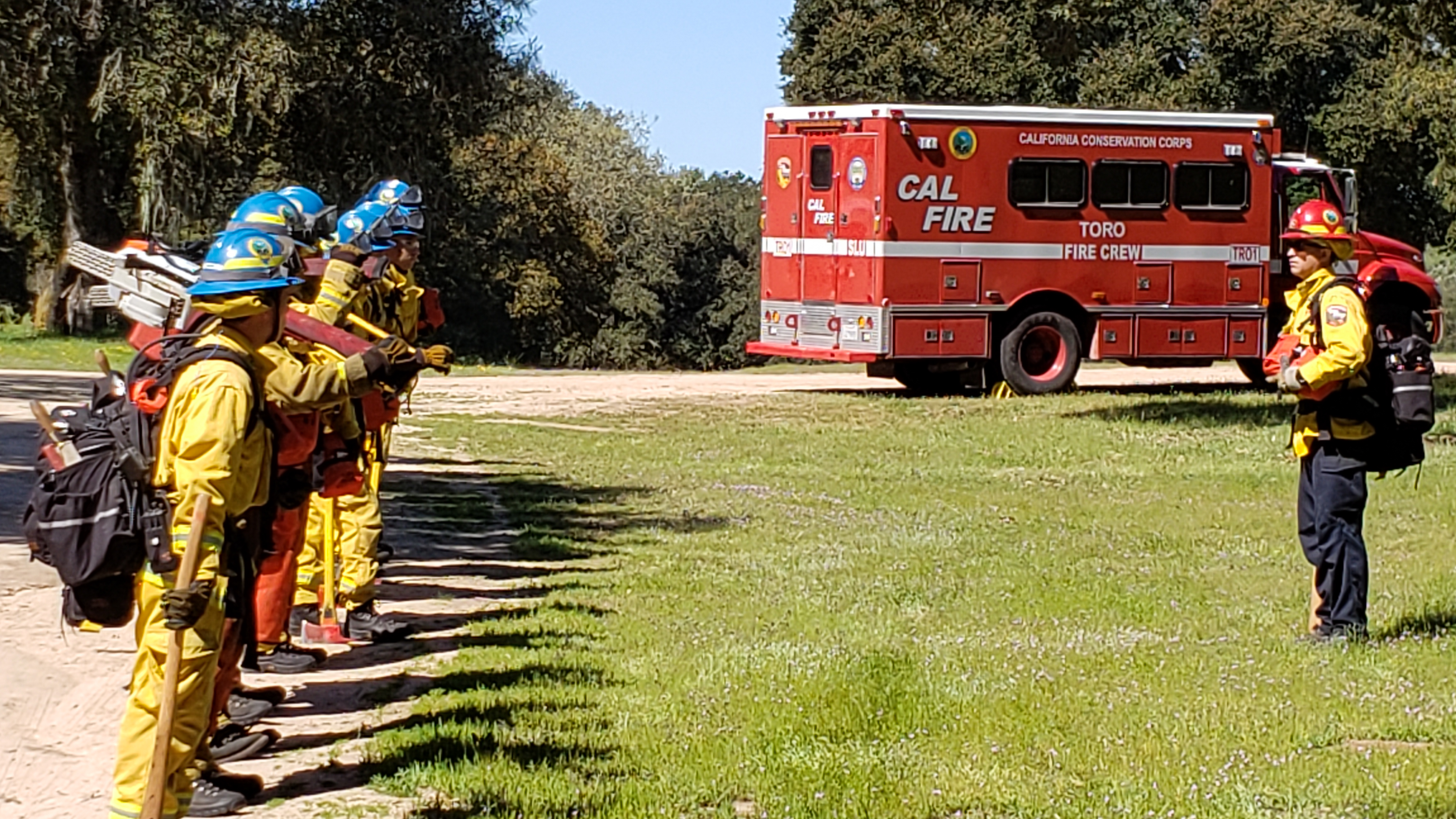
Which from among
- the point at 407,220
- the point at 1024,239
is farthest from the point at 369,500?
the point at 1024,239

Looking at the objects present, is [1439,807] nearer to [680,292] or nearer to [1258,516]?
[1258,516]

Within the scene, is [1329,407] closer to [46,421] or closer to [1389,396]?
[1389,396]

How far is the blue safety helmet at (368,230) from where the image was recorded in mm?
8789

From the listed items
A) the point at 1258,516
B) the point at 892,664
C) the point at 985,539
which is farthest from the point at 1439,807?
the point at 1258,516

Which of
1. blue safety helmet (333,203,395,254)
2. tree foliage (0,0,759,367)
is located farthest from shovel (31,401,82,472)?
tree foliage (0,0,759,367)

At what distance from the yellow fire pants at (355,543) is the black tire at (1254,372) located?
64.0 feet

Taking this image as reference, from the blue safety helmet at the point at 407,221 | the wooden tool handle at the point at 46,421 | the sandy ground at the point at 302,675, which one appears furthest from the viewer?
the blue safety helmet at the point at 407,221

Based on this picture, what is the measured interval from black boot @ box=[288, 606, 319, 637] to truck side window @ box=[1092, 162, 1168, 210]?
17.6m

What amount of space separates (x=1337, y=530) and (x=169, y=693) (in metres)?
5.53

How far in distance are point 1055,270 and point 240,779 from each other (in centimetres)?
1977

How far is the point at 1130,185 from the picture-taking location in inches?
1000

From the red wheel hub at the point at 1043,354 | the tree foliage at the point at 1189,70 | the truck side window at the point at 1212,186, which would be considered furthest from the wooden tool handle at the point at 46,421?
the tree foliage at the point at 1189,70

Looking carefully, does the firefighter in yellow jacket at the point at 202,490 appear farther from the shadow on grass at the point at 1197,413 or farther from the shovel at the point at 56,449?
the shadow on grass at the point at 1197,413

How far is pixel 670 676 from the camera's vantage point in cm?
833
